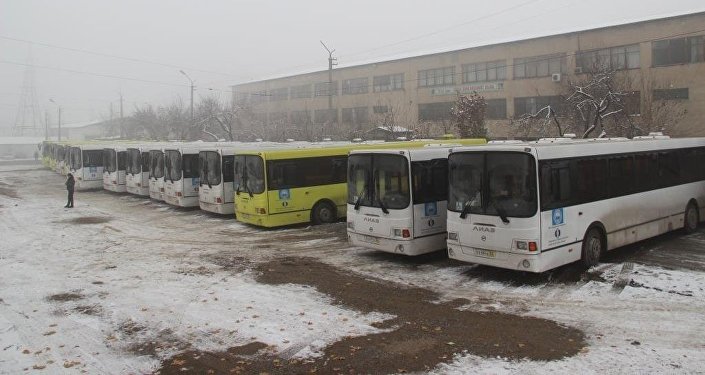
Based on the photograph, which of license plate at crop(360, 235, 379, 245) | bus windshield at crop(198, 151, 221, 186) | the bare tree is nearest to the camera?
license plate at crop(360, 235, 379, 245)

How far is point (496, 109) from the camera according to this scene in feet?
172

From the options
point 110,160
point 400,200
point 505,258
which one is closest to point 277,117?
point 110,160

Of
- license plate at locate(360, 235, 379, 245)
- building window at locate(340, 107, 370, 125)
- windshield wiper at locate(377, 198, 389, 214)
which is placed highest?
building window at locate(340, 107, 370, 125)

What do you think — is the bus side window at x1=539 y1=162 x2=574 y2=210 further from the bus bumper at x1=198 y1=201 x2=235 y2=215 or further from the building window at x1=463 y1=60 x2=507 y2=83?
the building window at x1=463 y1=60 x2=507 y2=83

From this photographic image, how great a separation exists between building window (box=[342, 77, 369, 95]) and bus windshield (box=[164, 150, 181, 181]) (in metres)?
43.6

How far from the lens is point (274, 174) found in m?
18.0

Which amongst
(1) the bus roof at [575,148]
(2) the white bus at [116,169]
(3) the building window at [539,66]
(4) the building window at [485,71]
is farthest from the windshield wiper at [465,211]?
(4) the building window at [485,71]

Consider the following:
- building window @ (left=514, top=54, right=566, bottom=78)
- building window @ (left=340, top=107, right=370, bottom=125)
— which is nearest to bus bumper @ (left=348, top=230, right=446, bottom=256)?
building window @ (left=514, top=54, right=566, bottom=78)

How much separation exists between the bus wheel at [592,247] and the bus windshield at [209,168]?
13.2m

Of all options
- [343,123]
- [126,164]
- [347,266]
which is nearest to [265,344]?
[347,266]

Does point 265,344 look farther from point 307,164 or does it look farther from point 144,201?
point 144,201

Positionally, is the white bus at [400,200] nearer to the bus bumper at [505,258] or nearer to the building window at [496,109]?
the bus bumper at [505,258]

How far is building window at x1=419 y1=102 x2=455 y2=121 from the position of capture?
2175 inches

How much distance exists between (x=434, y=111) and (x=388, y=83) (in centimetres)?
805
